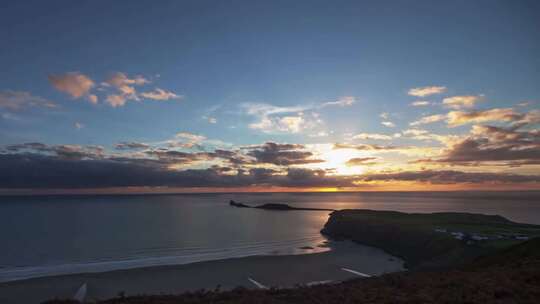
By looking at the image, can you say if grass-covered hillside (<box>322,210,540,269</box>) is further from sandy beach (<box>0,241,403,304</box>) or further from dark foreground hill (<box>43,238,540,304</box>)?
dark foreground hill (<box>43,238,540,304</box>)

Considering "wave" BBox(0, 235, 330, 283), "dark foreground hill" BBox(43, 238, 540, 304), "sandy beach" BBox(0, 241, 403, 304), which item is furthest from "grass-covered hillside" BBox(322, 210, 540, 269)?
"dark foreground hill" BBox(43, 238, 540, 304)

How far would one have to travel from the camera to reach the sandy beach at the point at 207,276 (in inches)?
1185

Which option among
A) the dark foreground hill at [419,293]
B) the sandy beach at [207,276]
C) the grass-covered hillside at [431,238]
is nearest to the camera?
the dark foreground hill at [419,293]

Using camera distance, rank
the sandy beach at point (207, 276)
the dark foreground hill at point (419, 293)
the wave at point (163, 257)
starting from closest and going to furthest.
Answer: the dark foreground hill at point (419, 293) < the sandy beach at point (207, 276) < the wave at point (163, 257)

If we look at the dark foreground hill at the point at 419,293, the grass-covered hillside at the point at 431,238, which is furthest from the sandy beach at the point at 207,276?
the dark foreground hill at the point at 419,293

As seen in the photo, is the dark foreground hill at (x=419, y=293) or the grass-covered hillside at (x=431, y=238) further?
the grass-covered hillside at (x=431, y=238)

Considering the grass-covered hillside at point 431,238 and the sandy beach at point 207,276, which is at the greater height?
the grass-covered hillside at point 431,238

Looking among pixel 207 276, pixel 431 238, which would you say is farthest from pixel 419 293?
pixel 431 238

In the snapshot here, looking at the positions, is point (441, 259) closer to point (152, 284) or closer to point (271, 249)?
point (271, 249)

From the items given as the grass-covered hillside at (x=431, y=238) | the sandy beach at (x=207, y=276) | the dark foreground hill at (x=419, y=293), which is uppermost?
the dark foreground hill at (x=419, y=293)

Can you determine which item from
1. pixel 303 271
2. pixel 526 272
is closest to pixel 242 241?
pixel 303 271

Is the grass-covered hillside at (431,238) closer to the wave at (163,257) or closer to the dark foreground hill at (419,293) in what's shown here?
the wave at (163,257)

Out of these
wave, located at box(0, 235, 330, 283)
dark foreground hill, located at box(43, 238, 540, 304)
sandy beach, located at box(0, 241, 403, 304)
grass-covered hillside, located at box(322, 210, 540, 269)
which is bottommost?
wave, located at box(0, 235, 330, 283)

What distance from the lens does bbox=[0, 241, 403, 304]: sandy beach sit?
3009 centimetres
